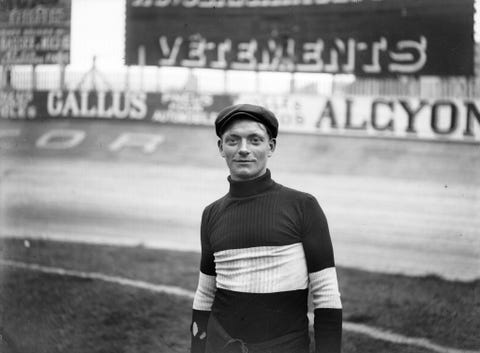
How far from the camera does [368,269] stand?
3016 millimetres

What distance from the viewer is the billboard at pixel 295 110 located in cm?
285

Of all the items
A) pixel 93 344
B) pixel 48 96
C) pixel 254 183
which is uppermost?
pixel 48 96

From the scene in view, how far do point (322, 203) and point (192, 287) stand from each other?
0.81 m

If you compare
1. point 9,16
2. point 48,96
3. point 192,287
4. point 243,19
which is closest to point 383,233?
point 192,287

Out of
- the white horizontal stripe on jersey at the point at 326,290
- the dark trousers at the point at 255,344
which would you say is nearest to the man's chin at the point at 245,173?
the white horizontal stripe on jersey at the point at 326,290

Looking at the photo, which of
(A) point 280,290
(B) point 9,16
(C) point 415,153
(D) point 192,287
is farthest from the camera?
(B) point 9,16

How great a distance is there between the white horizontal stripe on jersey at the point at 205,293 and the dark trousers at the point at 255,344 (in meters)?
0.11

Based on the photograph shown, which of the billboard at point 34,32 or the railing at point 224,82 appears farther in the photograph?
the billboard at point 34,32

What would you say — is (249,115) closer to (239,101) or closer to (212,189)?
(239,101)

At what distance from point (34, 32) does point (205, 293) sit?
2117mm

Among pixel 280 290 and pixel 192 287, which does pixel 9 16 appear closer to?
pixel 192 287

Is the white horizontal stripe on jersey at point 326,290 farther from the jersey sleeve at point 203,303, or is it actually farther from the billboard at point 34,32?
the billboard at point 34,32

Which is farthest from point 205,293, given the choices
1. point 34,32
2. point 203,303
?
point 34,32

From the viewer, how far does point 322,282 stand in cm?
182
